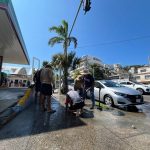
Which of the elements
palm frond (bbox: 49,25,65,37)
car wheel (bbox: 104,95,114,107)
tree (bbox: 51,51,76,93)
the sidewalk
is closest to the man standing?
the sidewalk

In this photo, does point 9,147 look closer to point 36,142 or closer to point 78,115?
point 36,142

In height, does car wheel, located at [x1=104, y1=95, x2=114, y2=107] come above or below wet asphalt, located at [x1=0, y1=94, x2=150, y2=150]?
above

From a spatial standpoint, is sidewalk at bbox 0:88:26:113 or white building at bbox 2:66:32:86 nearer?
sidewalk at bbox 0:88:26:113

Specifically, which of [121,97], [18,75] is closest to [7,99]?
[121,97]

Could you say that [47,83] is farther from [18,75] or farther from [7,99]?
[18,75]

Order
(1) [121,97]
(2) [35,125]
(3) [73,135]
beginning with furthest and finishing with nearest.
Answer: (1) [121,97] < (2) [35,125] < (3) [73,135]

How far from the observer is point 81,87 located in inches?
306

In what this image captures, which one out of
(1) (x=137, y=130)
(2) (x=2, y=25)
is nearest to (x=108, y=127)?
(1) (x=137, y=130)

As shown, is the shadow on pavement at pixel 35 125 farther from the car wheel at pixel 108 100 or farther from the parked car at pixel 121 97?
the car wheel at pixel 108 100

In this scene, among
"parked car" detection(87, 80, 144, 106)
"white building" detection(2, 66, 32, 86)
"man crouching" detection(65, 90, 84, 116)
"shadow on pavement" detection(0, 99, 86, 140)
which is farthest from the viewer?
"white building" detection(2, 66, 32, 86)

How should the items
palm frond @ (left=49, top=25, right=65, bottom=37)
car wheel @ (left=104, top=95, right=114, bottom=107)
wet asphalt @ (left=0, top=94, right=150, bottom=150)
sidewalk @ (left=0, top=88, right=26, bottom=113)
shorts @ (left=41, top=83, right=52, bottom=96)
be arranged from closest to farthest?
wet asphalt @ (left=0, top=94, right=150, bottom=150) < shorts @ (left=41, top=83, right=52, bottom=96) < sidewalk @ (left=0, top=88, right=26, bottom=113) < car wheel @ (left=104, top=95, right=114, bottom=107) < palm frond @ (left=49, top=25, right=65, bottom=37)

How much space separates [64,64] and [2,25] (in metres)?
10.7

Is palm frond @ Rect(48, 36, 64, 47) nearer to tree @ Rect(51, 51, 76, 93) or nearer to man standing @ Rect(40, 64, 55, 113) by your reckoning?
tree @ Rect(51, 51, 76, 93)

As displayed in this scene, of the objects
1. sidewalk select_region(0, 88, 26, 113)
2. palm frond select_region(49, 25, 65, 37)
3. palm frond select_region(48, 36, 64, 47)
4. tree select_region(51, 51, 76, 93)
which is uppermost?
palm frond select_region(49, 25, 65, 37)
